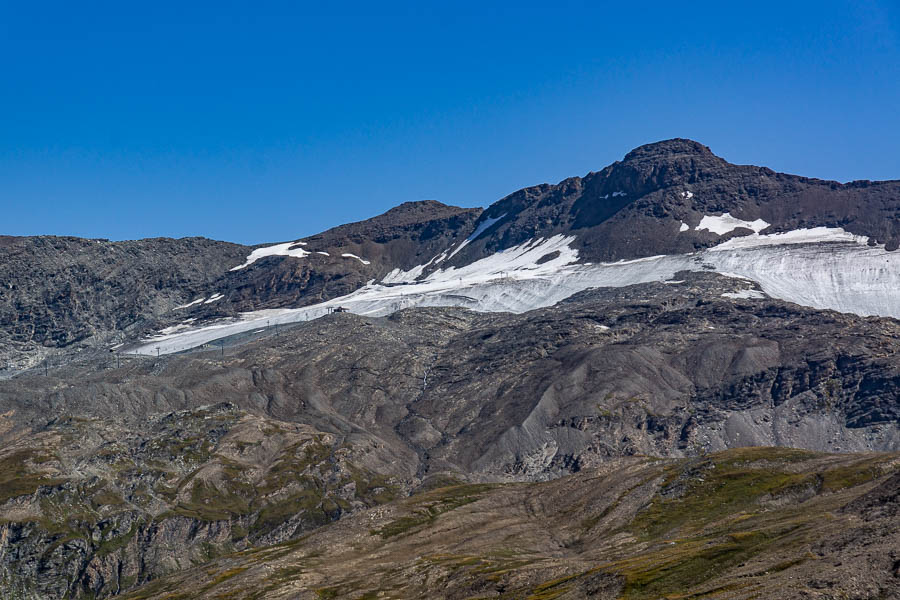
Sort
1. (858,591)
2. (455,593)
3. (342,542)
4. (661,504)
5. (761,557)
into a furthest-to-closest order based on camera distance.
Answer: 1. (342,542)
2. (661,504)
3. (455,593)
4. (761,557)
5. (858,591)

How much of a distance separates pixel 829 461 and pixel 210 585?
96.1 meters

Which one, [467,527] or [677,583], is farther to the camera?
[467,527]

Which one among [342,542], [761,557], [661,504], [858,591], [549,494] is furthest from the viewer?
[549,494]

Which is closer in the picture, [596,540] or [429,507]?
[596,540]

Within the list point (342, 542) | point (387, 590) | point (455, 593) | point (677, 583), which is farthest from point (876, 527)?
point (342, 542)

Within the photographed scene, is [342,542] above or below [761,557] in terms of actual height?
below

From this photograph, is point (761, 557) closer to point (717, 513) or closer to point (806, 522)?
point (806, 522)

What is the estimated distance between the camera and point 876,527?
80312mm

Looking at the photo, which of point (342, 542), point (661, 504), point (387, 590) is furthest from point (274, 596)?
point (661, 504)

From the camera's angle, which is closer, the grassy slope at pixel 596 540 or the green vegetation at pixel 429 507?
the grassy slope at pixel 596 540

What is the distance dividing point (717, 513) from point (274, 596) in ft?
208

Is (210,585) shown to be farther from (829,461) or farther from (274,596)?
(829,461)

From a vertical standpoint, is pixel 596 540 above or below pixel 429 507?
below

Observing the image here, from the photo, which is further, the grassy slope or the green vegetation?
the green vegetation
